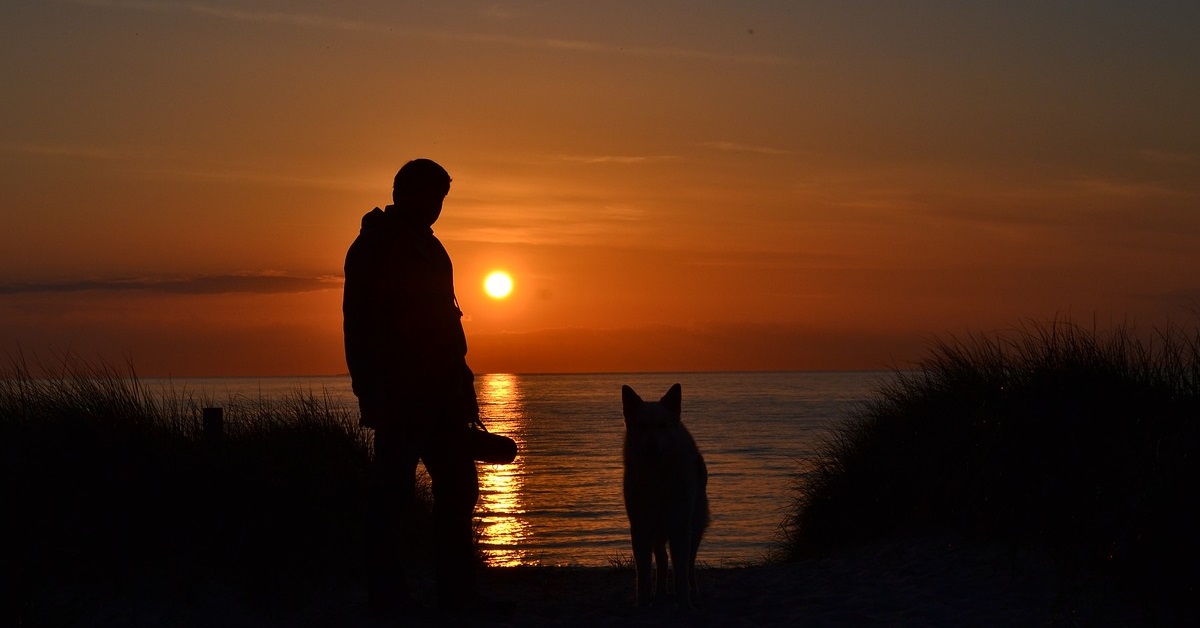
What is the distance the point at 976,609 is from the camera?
6.46 metres

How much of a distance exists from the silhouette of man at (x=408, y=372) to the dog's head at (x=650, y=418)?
1302 millimetres

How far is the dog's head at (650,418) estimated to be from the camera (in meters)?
6.84

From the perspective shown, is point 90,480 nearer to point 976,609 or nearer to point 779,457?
point 976,609

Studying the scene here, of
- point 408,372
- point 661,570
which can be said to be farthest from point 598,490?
point 408,372

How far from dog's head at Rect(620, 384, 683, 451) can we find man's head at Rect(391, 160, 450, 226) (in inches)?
73.5

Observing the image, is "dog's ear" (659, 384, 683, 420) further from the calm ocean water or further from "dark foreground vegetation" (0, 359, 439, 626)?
the calm ocean water

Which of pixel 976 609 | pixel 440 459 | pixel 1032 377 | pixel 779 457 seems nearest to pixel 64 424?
pixel 440 459

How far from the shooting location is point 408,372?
230 inches

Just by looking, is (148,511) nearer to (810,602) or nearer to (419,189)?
(419,189)

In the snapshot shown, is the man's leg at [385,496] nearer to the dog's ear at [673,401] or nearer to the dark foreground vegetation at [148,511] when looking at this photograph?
the dark foreground vegetation at [148,511]

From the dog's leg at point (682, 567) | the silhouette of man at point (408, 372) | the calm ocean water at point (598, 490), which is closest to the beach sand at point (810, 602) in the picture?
the dog's leg at point (682, 567)

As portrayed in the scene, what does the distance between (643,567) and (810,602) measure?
4.02ft

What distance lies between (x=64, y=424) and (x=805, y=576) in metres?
5.92

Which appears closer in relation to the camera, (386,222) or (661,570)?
(386,222)
